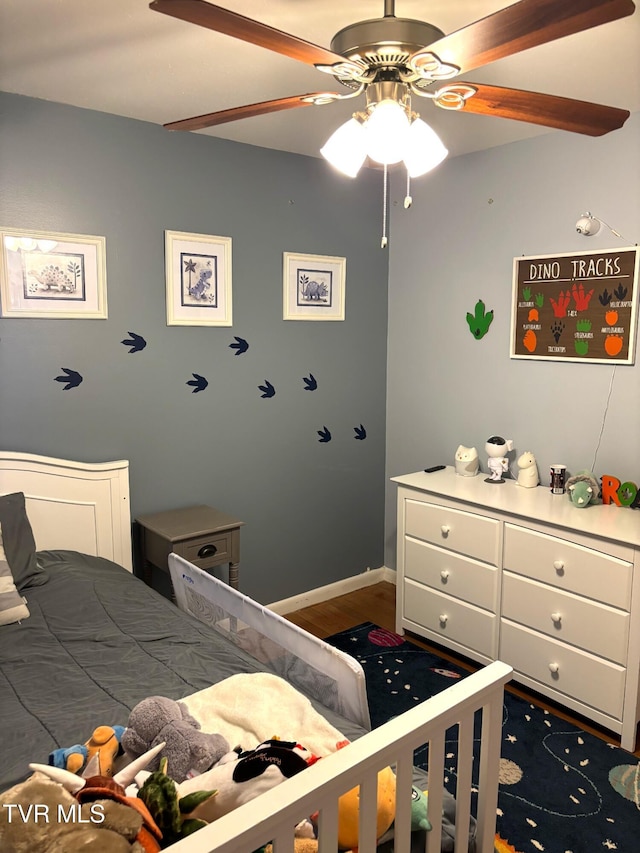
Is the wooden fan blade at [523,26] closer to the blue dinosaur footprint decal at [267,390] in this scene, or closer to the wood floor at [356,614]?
the blue dinosaur footprint decal at [267,390]

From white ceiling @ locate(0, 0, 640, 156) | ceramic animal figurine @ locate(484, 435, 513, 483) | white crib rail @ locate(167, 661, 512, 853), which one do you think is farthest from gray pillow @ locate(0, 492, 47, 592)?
ceramic animal figurine @ locate(484, 435, 513, 483)

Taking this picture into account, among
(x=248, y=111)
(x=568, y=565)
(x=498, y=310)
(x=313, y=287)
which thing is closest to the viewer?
(x=248, y=111)

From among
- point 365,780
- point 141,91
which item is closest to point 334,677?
point 365,780

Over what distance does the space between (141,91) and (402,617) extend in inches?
101

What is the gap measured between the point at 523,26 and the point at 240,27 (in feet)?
1.65

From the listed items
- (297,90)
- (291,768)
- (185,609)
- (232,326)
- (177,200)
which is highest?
(297,90)

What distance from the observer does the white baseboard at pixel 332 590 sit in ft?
11.6

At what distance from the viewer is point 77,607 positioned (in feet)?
7.27

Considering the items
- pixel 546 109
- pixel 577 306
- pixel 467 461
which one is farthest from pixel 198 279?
pixel 546 109

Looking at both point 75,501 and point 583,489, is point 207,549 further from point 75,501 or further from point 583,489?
point 583,489

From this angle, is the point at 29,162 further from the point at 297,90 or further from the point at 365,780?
the point at 365,780

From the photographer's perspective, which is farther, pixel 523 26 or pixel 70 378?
pixel 70 378

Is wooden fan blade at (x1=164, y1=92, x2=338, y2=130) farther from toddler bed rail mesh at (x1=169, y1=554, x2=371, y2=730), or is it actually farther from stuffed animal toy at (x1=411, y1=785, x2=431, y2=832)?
stuffed animal toy at (x1=411, y1=785, x2=431, y2=832)

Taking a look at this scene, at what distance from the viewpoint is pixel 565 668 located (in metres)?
2.60
